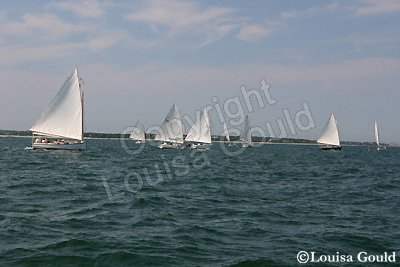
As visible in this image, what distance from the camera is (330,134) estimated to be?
106 meters

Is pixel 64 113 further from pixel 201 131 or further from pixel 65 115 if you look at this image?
pixel 201 131

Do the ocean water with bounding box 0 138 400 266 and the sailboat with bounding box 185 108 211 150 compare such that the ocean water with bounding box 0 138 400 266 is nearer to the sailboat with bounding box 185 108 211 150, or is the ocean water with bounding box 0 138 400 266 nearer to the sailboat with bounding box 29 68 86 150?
the sailboat with bounding box 29 68 86 150

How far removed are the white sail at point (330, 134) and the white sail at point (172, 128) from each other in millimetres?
37542

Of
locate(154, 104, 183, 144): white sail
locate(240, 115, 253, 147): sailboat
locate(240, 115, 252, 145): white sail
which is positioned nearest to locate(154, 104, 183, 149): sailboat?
locate(154, 104, 183, 144): white sail

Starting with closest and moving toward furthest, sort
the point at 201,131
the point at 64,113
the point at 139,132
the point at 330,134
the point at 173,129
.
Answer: the point at 64,113, the point at 173,129, the point at 201,131, the point at 330,134, the point at 139,132

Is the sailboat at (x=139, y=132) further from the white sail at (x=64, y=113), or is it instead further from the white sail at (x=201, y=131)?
the white sail at (x=64, y=113)

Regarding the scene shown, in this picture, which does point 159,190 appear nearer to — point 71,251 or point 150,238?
point 150,238

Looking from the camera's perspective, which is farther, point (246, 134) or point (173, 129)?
point (246, 134)

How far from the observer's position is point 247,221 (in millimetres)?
15055

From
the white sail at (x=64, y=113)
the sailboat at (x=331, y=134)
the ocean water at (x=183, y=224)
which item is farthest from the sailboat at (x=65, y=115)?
the sailboat at (x=331, y=134)

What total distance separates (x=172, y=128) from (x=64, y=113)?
34497mm

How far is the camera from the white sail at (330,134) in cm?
10475

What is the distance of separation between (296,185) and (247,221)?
13062 millimetres

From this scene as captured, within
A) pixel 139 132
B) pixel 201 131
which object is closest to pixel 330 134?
pixel 201 131
